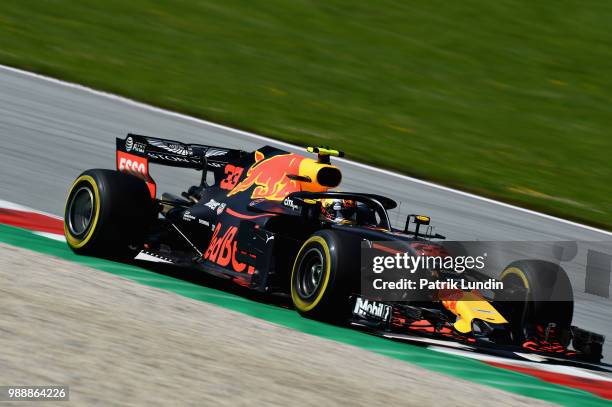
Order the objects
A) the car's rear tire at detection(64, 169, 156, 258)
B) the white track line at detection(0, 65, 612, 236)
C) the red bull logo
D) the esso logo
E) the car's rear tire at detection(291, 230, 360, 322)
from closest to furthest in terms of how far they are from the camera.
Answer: the car's rear tire at detection(291, 230, 360, 322), the car's rear tire at detection(64, 169, 156, 258), the red bull logo, the esso logo, the white track line at detection(0, 65, 612, 236)

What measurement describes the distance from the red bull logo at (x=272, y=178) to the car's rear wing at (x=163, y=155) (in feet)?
1.90

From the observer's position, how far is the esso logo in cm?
988

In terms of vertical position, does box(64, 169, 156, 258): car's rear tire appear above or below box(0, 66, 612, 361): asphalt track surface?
below

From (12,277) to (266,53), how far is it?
39.5ft

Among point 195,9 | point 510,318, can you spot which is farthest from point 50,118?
point 510,318

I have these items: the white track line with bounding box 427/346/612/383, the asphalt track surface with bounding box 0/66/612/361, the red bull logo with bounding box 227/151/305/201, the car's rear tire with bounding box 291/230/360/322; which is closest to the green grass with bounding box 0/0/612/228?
the asphalt track surface with bounding box 0/66/612/361

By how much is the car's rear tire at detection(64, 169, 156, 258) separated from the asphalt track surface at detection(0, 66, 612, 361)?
7.18 ft

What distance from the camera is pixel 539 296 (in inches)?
322

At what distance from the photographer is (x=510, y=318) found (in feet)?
26.7

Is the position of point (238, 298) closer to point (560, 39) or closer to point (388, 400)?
point (388, 400)

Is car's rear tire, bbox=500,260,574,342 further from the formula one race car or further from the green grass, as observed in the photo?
the green grass

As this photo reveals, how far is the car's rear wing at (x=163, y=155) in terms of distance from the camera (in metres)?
9.91

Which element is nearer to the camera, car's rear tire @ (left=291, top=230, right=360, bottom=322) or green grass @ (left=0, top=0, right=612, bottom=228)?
car's rear tire @ (left=291, top=230, right=360, bottom=322)

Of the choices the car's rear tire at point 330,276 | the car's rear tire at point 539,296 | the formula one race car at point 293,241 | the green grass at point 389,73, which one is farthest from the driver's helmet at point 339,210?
the green grass at point 389,73
